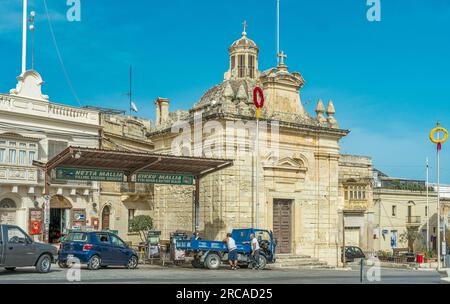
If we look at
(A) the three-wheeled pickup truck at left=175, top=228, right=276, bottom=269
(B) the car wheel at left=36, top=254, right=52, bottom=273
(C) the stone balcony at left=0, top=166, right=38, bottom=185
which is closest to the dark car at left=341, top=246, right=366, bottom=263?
(A) the three-wheeled pickup truck at left=175, top=228, right=276, bottom=269

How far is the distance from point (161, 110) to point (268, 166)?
10262mm

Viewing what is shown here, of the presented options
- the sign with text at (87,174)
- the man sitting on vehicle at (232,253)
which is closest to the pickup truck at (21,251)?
the sign with text at (87,174)

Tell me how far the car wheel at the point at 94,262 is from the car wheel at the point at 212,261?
15.3 feet

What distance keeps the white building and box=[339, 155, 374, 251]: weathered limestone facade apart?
22523 mm

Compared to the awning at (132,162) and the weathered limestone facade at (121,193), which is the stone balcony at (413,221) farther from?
the awning at (132,162)

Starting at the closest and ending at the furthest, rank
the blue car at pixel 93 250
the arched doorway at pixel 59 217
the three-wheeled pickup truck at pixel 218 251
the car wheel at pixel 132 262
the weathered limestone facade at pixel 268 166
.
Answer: the blue car at pixel 93 250 < the car wheel at pixel 132 262 < the three-wheeled pickup truck at pixel 218 251 < the weathered limestone facade at pixel 268 166 < the arched doorway at pixel 59 217

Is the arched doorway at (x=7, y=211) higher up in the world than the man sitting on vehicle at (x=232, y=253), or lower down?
higher up

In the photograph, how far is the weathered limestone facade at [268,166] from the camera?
29.4 meters

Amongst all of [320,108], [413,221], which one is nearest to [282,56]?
[320,108]

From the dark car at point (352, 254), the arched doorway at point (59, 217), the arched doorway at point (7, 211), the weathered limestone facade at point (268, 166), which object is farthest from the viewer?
the dark car at point (352, 254)

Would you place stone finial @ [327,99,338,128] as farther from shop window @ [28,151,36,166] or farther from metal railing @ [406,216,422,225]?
metal railing @ [406,216,422,225]

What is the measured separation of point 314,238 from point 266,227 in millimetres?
3727

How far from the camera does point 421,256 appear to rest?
4103 cm

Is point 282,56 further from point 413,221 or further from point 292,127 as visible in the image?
point 413,221
